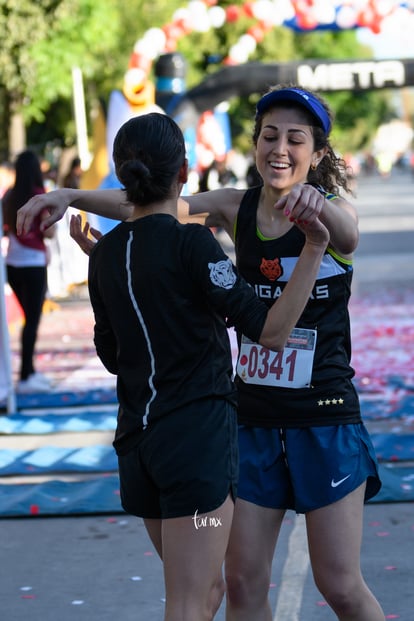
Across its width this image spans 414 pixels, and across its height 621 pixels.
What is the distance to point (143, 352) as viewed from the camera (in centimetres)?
302

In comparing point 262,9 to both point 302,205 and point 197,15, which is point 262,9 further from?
point 302,205

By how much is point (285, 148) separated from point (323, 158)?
24 cm

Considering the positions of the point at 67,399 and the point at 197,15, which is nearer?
the point at 67,399

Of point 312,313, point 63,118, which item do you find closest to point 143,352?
point 312,313

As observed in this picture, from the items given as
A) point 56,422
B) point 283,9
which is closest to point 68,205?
point 56,422

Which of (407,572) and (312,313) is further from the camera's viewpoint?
(407,572)

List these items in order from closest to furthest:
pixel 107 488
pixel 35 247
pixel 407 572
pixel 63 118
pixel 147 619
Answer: pixel 147 619
pixel 407 572
pixel 107 488
pixel 35 247
pixel 63 118

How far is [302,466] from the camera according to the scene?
354 centimetres

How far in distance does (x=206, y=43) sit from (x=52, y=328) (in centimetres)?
3028

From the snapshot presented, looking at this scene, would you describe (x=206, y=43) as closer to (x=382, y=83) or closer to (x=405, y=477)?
(x=382, y=83)

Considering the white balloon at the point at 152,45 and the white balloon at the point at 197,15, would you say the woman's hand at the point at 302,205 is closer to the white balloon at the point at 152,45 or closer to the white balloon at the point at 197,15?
the white balloon at the point at 152,45

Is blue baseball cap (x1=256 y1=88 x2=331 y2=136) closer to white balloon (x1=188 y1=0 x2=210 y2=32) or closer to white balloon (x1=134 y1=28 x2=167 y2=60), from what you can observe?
white balloon (x1=134 y1=28 x2=167 y2=60)

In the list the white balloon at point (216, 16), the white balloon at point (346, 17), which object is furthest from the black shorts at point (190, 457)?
the white balloon at point (346, 17)

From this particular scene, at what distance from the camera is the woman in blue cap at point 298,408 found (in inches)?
137
